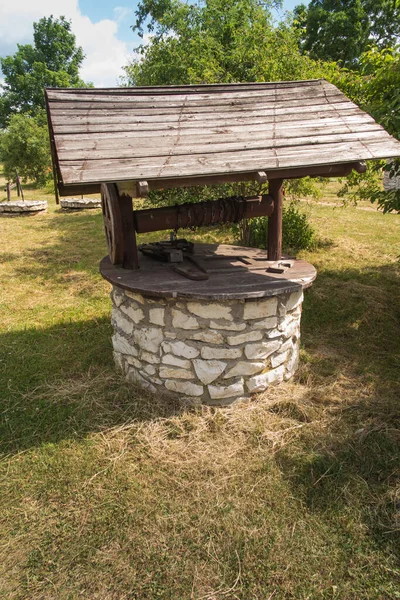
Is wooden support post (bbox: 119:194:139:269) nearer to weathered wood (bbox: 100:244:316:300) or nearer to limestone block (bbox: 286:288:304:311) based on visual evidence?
weathered wood (bbox: 100:244:316:300)

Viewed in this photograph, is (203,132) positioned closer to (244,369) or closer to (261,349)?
(261,349)

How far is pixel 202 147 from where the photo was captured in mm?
Answer: 3227

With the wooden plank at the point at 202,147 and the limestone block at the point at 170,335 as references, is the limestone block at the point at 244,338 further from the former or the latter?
the wooden plank at the point at 202,147

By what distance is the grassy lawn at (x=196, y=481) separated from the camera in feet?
7.76

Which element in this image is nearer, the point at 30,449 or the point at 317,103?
the point at 30,449

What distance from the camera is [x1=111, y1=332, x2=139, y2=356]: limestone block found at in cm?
399

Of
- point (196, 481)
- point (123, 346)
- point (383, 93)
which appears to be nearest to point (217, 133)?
point (123, 346)

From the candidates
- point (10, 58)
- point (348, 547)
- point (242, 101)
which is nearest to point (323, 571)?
point (348, 547)

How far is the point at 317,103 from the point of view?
3842 mm

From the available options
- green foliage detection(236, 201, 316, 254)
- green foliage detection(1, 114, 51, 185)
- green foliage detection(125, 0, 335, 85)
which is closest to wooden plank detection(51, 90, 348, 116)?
green foliage detection(125, 0, 335, 85)

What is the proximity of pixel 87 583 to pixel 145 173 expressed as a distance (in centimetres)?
261

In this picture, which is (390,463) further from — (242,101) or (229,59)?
(229,59)

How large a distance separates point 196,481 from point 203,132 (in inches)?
109

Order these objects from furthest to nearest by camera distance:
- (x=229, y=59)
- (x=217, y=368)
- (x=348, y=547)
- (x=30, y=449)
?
(x=229, y=59), (x=217, y=368), (x=30, y=449), (x=348, y=547)
